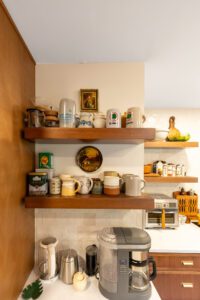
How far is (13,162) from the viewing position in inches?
32.3

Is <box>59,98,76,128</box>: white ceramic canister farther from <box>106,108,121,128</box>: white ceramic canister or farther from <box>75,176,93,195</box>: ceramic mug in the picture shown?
<box>75,176,93,195</box>: ceramic mug

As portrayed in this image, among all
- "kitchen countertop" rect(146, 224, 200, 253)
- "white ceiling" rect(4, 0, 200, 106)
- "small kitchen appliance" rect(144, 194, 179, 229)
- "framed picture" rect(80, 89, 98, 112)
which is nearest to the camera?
"white ceiling" rect(4, 0, 200, 106)

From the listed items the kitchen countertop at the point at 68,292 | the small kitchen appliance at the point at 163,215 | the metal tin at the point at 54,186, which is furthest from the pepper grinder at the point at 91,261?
the small kitchen appliance at the point at 163,215

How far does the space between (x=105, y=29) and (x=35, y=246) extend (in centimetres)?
145

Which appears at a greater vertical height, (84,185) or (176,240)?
(84,185)

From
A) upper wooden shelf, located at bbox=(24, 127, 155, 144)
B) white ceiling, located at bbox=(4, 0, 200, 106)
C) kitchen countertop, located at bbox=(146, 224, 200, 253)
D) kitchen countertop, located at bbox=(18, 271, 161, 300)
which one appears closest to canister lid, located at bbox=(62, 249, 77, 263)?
kitchen countertop, located at bbox=(18, 271, 161, 300)

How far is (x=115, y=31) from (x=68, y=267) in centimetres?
142

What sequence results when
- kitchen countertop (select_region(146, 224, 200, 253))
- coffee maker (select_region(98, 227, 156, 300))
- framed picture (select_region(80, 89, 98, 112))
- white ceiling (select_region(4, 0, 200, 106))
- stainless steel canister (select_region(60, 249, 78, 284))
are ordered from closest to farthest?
1. white ceiling (select_region(4, 0, 200, 106))
2. coffee maker (select_region(98, 227, 156, 300))
3. stainless steel canister (select_region(60, 249, 78, 284))
4. framed picture (select_region(80, 89, 98, 112))
5. kitchen countertop (select_region(146, 224, 200, 253))

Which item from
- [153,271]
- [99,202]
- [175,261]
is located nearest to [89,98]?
[99,202]

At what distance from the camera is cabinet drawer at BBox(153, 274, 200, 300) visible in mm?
1318

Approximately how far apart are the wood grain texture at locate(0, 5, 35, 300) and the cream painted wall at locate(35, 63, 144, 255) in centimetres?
15

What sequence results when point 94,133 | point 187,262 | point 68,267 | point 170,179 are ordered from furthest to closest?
point 170,179 < point 187,262 < point 68,267 < point 94,133

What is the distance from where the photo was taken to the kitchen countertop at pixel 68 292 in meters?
0.92

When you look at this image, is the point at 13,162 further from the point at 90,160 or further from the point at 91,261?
the point at 91,261
